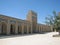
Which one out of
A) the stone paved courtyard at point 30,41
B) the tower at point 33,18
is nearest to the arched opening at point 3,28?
the stone paved courtyard at point 30,41

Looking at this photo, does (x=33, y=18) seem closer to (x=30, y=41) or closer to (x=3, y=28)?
(x=3, y=28)

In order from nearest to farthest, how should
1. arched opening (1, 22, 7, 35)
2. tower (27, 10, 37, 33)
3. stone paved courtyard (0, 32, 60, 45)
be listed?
stone paved courtyard (0, 32, 60, 45) < arched opening (1, 22, 7, 35) < tower (27, 10, 37, 33)

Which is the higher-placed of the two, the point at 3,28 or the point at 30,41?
the point at 3,28

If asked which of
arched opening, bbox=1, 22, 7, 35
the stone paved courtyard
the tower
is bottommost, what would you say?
the stone paved courtyard

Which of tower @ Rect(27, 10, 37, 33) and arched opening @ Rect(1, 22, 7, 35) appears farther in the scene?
tower @ Rect(27, 10, 37, 33)

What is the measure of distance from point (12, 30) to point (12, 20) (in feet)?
23.3

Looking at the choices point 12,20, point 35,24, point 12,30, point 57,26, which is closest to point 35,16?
point 35,24

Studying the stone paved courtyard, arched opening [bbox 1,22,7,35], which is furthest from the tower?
the stone paved courtyard

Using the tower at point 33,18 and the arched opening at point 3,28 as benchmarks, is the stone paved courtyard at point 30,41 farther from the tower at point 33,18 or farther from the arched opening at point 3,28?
the tower at point 33,18

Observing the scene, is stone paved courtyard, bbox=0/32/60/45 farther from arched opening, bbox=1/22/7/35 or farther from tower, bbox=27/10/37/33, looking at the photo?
tower, bbox=27/10/37/33

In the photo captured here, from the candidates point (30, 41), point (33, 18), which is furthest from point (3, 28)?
point (33, 18)

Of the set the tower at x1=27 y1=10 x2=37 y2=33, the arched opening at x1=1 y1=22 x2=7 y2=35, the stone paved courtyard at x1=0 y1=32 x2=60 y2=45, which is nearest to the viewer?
the stone paved courtyard at x1=0 y1=32 x2=60 y2=45

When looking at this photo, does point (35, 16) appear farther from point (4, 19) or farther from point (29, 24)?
point (4, 19)

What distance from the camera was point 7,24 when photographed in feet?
99.1
